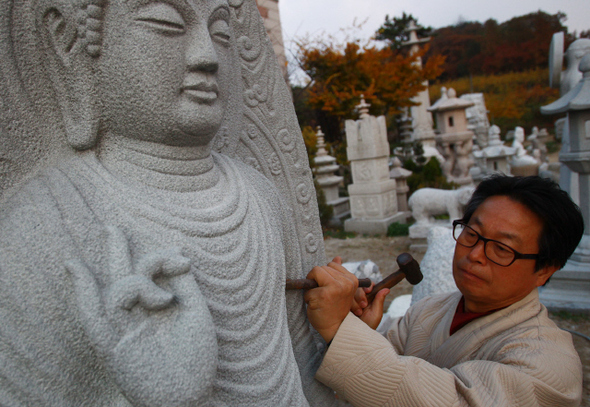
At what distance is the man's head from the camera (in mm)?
1228

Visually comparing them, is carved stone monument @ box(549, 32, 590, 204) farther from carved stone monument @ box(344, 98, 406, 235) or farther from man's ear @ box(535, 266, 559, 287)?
man's ear @ box(535, 266, 559, 287)

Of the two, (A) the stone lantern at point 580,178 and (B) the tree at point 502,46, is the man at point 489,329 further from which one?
(B) the tree at point 502,46

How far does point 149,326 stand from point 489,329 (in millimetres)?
1060

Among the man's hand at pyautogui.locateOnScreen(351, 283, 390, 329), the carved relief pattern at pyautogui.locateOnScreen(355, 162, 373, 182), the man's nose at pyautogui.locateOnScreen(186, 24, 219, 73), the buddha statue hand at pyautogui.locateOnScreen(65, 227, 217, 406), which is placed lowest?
the carved relief pattern at pyautogui.locateOnScreen(355, 162, 373, 182)

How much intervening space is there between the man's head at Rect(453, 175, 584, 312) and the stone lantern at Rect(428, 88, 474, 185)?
408 inches

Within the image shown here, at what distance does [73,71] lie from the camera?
102cm

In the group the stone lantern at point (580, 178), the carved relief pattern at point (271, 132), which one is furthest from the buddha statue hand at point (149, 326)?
the stone lantern at point (580, 178)

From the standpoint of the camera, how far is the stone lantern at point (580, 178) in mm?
3873

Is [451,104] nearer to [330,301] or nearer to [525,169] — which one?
[525,169]

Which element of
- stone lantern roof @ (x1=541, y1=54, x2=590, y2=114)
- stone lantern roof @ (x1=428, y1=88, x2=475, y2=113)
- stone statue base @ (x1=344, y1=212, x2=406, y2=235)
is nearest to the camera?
stone lantern roof @ (x1=541, y1=54, x2=590, y2=114)

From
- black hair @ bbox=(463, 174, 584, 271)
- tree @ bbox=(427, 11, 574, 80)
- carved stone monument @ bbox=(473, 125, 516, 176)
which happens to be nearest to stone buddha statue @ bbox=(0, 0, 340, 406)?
black hair @ bbox=(463, 174, 584, 271)

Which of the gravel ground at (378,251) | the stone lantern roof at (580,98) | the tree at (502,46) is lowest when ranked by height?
the gravel ground at (378,251)

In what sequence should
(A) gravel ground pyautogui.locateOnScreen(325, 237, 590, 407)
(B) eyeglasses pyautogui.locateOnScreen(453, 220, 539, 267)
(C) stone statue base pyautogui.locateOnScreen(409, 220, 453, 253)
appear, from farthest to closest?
(C) stone statue base pyautogui.locateOnScreen(409, 220, 453, 253), (A) gravel ground pyautogui.locateOnScreen(325, 237, 590, 407), (B) eyeglasses pyautogui.locateOnScreen(453, 220, 539, 267)

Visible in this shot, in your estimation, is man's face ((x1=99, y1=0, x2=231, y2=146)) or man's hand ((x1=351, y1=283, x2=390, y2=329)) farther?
man's hand ((x1=351, y1=283, x2=390, y2=329))
